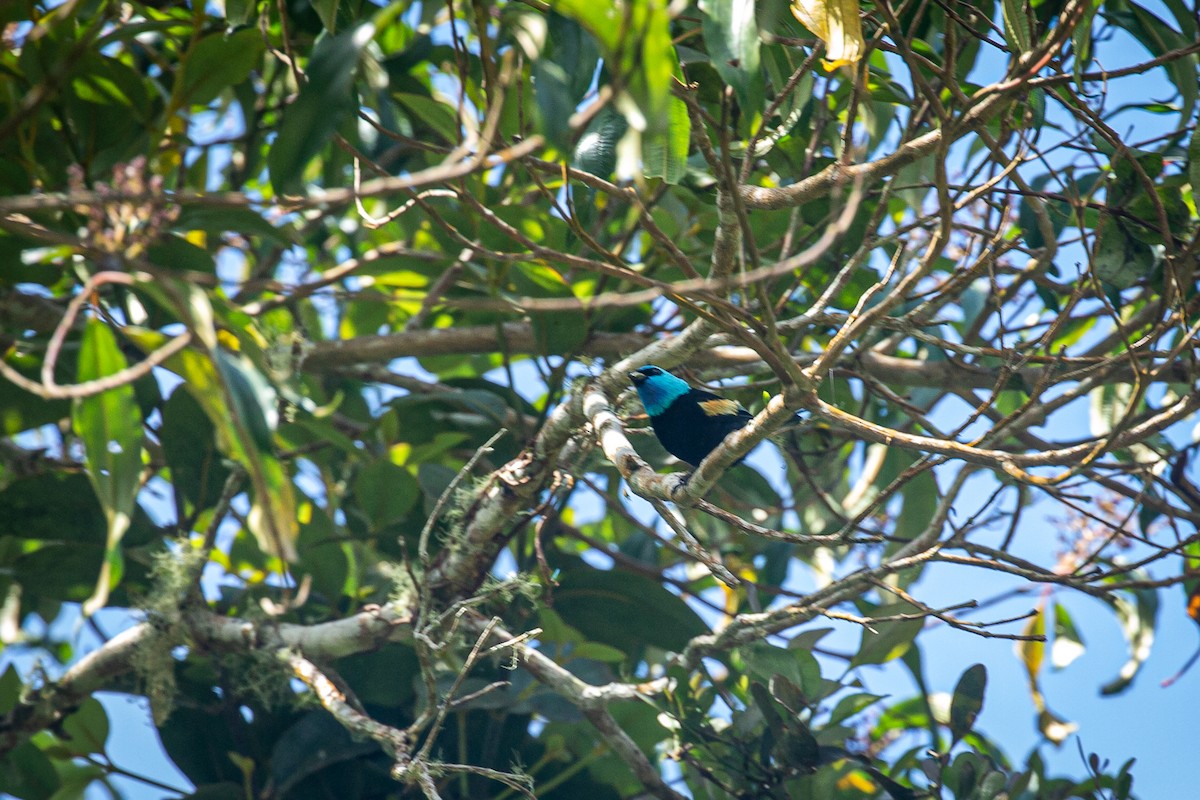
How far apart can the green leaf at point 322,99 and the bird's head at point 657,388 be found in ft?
4.61

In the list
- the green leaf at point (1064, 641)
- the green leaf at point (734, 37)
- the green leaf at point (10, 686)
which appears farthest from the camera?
the green leaf at point (1064, 641)

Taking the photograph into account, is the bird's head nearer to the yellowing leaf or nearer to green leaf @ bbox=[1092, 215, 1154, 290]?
green leaf @ bbox=[1092, 215, 1154, 290]

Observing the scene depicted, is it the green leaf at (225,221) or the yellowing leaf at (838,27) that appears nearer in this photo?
the yellowing leaf at (838,27)

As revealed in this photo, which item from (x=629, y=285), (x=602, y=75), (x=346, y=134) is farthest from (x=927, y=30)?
(x=346, y=134)

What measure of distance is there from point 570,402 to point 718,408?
668 mm

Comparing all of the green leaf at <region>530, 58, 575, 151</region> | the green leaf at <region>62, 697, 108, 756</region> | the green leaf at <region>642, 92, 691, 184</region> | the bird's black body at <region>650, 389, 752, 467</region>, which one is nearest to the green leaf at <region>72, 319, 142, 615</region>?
the green leaf at <region>530, 58, 575, 151</region>

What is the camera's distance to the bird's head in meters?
2.96

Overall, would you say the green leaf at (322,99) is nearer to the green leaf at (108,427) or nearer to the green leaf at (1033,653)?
the green leaf at (108,427)

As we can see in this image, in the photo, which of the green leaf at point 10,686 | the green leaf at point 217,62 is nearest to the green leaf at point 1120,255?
the green leaf at point 217,62

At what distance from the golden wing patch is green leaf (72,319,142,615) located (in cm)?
161

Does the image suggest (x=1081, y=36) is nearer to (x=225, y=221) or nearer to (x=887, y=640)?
(x=887, y=640)

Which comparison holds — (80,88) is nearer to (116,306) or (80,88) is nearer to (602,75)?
(116,306)

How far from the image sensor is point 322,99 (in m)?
1.60

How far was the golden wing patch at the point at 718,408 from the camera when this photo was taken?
2.89 metres
